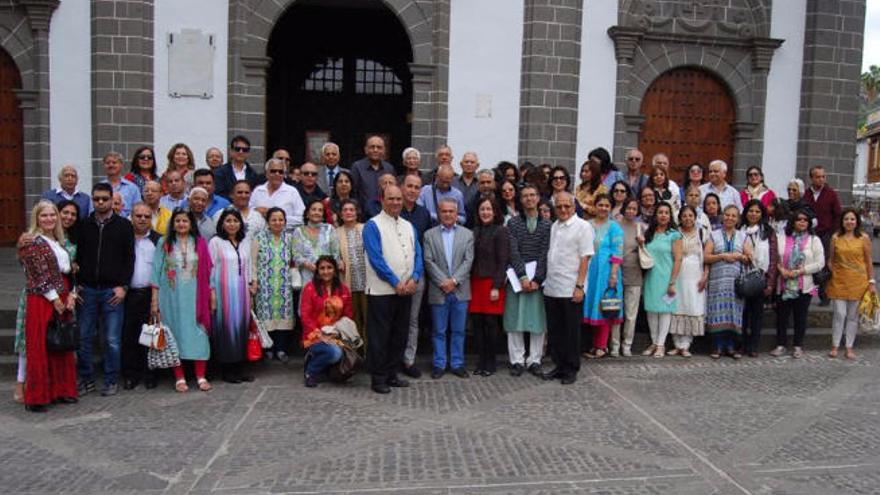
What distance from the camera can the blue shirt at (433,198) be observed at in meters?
7.59

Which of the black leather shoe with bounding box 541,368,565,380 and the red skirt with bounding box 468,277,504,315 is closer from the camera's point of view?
the black leather shoe with bounding box 541,368,565,380

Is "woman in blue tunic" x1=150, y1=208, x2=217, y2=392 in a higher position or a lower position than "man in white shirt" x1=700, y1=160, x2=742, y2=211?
lower

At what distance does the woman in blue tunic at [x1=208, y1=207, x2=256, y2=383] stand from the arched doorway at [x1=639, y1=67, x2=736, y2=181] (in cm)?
755

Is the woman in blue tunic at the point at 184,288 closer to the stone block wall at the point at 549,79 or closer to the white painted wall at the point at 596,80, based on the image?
the stone block wall at the point at 549,79

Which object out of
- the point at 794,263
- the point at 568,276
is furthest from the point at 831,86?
the point at 568,276

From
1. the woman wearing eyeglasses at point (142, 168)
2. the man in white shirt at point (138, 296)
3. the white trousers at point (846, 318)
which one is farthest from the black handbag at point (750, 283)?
the woman wearing eyeglasses at point (142, 168)

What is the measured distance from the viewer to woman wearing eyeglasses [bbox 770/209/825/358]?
318 inches

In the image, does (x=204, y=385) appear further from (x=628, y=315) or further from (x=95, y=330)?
(x=628, y=315)

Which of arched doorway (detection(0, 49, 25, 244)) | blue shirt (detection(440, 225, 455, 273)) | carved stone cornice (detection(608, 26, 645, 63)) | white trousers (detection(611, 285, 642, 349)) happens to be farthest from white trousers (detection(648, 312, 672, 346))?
arched doorway (detection(0, 49, 25, 244))

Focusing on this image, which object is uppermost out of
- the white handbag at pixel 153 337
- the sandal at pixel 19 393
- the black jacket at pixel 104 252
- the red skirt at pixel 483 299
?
the black jacket at pixel 104 252

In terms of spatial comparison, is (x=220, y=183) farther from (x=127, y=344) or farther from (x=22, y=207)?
(x=22, y=207)

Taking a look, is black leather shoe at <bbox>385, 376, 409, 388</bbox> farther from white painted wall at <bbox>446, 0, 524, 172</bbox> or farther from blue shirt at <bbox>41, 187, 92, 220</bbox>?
white painted wall at <bbox>446, 0, 524, 172</bbox>

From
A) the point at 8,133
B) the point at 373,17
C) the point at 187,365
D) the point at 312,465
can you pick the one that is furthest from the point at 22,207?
the point at 312,465

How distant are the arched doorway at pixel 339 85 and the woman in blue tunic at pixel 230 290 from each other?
8.44 m
